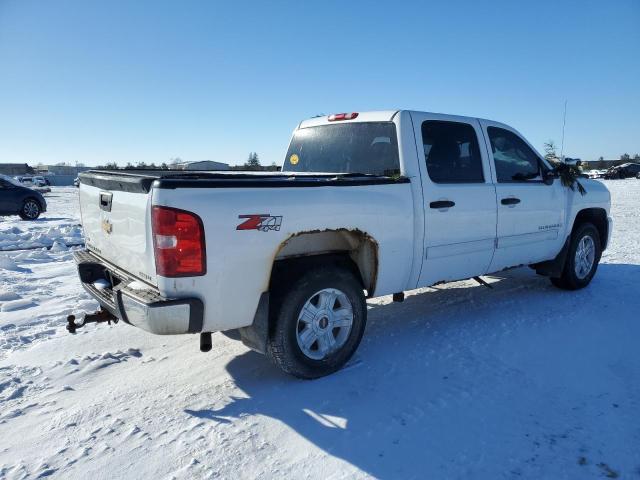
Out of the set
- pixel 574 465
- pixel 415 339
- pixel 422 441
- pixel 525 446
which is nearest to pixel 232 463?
pixel 422 441

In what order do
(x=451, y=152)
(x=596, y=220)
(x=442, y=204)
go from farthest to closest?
(x=596, y=220)
(x=451, y=152)
(x=442, y=204)

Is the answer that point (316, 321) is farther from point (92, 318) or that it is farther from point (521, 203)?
point (521, 203)

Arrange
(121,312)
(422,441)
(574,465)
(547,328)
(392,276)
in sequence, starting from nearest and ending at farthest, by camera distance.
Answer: (574,465), (422,441), (121,312), (392,276), (547,328)

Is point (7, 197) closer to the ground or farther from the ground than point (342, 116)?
closer to the ground

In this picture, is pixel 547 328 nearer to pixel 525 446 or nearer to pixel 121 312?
pixel 525 446

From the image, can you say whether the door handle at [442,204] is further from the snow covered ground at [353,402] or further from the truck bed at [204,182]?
the snow covered ground at [353,402]

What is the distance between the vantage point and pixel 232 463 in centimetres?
264

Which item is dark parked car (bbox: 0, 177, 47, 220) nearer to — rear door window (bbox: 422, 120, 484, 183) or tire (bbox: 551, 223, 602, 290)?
rear door window (bbox: 422, 120, 484, 183)

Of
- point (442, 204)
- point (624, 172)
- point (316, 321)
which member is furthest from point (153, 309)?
point (624, 172)

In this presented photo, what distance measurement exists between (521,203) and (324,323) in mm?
2677

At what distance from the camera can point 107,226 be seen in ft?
12.0

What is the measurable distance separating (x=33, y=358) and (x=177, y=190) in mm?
2321

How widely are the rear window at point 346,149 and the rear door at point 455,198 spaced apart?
0.27 m

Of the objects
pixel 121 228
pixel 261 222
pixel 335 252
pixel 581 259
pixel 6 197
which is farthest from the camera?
pixel 6 197
